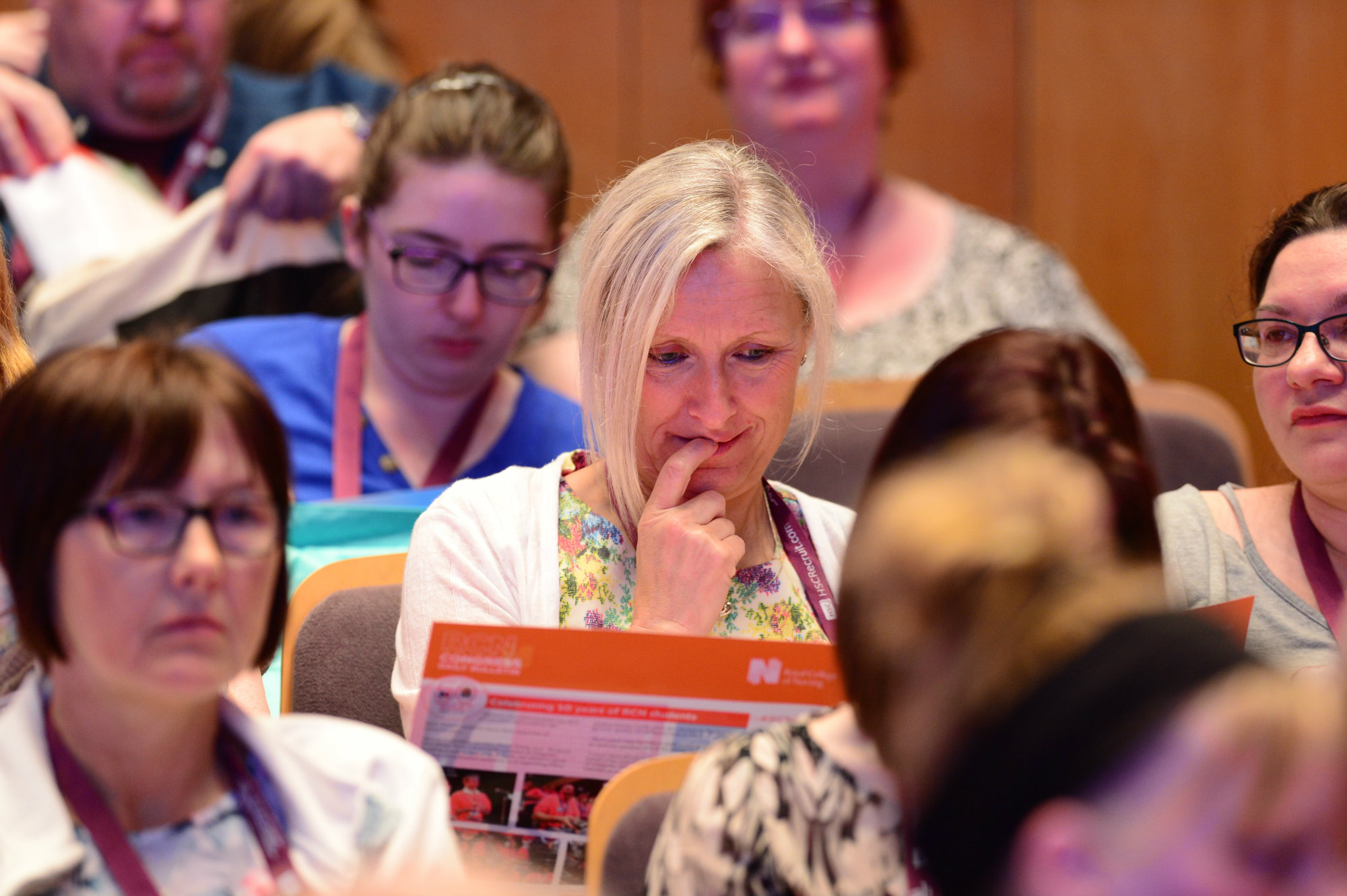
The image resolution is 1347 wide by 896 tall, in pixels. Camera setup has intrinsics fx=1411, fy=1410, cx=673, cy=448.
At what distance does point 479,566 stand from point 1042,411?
0.71m

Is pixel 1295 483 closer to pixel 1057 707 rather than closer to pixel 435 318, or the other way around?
pixel 1057 707

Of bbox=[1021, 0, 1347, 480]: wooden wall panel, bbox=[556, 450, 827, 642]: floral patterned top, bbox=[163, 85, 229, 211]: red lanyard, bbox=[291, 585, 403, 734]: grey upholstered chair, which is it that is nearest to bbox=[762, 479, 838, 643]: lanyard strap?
bbox=[556, 450, 827, 642]: floral patterned top

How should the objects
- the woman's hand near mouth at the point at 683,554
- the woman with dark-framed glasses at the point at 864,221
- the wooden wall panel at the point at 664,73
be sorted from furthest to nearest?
1. the wooden wall panel at the point at 664,73
2. the woman with dark-framed glasses at the point at 864,221
3. the woman's hand near mouth at the point at 683,554

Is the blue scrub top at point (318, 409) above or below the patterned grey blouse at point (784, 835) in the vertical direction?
above

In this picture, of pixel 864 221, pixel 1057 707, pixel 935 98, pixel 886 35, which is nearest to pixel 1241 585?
pixel 1057 707

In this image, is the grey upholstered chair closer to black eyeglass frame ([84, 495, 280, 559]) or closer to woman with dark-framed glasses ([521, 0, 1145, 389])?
black eyeglass frame ([84, 495, 280, 559])

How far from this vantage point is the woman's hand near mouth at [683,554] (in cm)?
146

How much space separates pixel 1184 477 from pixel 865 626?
5.09 feet

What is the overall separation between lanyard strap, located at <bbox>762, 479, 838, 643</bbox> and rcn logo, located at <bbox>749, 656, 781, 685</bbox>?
0.31 m

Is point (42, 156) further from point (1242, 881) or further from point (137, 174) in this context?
point (1242, 881)

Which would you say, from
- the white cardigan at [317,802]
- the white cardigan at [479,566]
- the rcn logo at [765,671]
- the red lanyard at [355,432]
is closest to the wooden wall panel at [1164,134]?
the red lanyard at [355,432]

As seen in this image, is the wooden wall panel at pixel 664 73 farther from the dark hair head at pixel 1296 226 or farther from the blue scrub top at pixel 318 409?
the dark hair head at pixel 1296 226

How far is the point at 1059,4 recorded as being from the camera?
3947 mm

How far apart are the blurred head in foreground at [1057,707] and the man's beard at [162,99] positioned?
94.7 inches
